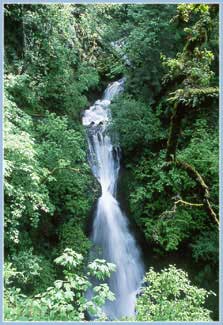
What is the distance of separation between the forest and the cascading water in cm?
4

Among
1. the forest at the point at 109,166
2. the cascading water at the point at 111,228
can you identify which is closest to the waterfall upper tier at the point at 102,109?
the cascading water at the point at 111,228

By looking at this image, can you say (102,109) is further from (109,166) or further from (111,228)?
(111,228)

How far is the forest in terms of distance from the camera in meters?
6.54

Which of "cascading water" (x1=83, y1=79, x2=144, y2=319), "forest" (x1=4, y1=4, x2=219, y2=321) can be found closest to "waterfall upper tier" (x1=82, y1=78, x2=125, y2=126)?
"cascading water" (x1=83, y1=79, x2=144, y2=319)

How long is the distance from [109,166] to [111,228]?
1.72 meters

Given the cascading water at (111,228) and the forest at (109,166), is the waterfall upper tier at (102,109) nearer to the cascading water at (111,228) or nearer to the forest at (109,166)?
the cascading water at (111,228)

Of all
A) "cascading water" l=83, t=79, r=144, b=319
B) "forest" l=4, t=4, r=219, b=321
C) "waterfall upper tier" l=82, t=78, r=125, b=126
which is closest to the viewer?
"forest" l=4, t=4, r=219, b=321

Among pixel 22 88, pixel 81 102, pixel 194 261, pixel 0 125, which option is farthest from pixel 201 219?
pixel 0 125

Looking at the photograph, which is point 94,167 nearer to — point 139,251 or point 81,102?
point 81,102

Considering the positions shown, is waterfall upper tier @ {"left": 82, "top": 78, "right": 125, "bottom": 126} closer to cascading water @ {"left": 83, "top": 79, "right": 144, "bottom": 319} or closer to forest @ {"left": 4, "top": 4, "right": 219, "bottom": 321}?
cascading water @ {"left": 83, "top": 79, "right": 144, "bottom": 319}

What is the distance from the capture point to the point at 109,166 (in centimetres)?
1062

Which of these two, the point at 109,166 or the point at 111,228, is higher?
the point at 109,166

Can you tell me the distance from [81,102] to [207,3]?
513 cm

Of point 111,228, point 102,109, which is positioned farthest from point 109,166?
point 102,109
